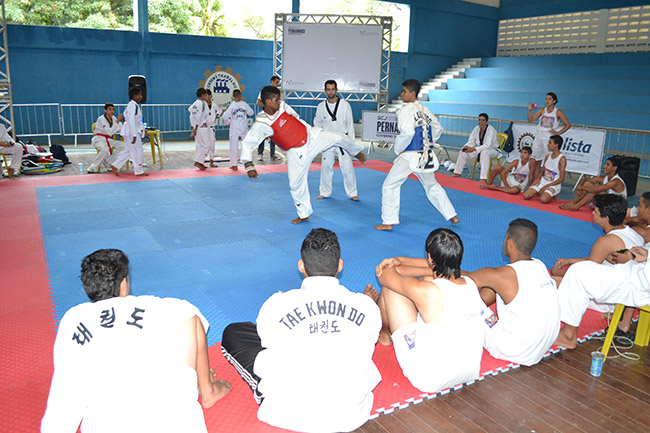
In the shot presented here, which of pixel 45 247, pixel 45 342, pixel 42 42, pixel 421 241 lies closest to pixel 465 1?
pixel 42 42

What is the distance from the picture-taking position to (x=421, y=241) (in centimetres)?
573

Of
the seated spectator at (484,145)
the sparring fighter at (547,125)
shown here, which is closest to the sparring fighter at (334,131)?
the seated spectator at (484,145)

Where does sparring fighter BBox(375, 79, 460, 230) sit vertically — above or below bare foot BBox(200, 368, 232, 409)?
above

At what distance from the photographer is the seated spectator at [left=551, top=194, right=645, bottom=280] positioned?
11.2ft

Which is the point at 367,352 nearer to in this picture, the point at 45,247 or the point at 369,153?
the point at 45,247

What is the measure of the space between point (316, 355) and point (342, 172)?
18.3 feet

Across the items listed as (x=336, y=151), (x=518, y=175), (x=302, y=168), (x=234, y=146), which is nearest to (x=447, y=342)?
(x=302, y=168)

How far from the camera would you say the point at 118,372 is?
192cm

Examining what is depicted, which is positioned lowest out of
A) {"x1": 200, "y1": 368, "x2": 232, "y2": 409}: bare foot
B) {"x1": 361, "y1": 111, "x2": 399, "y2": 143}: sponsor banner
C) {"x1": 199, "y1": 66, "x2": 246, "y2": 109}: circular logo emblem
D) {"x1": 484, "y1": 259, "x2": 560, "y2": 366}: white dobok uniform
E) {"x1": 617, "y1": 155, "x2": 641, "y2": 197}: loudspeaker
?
{"x1": 200, "y1": 368, "x2": 232, "y2": 409}: bare foot

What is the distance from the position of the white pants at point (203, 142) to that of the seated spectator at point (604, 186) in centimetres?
654

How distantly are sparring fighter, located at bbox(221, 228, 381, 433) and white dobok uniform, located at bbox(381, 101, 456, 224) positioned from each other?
3.79 meters

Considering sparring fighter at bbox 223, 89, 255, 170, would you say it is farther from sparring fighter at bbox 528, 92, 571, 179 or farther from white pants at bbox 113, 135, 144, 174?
sparring fighter at bbox 528, 92, 571, 179

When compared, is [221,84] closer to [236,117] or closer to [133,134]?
[236,117]

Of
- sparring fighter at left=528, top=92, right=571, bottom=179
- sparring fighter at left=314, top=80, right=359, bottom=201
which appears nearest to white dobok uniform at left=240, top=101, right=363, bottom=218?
sparring fighter at left=314, top=80, right=359, bottom=201
